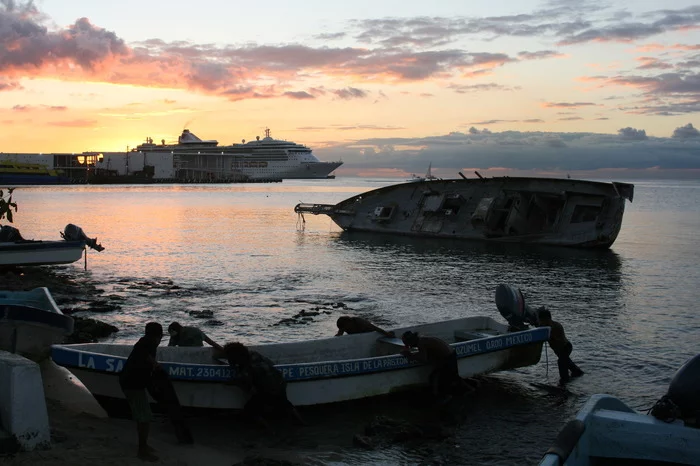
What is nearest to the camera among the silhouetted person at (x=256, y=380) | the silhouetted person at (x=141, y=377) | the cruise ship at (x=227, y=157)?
the silhouetted person at (x=141, y=377)

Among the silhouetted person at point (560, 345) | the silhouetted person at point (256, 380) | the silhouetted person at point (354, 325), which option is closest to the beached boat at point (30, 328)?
the silhouetted person at point (256, 380)

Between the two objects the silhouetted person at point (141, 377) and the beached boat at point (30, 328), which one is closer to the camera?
the silhouetted person at point (141, 377)

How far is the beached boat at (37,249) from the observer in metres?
23.7

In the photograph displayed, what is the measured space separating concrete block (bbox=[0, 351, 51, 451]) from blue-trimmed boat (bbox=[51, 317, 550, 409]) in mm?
1830

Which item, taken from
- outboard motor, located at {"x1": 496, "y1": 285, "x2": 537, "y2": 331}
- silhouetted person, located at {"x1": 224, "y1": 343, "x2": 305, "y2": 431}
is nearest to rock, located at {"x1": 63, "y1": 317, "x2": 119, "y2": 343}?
silhouetted person, located at {"x1": 224, "y1": 343, "x2": 305, "y2": 431}

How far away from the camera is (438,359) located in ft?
36.5

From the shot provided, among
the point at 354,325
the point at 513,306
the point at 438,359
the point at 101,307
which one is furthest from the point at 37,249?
the point at 513,306

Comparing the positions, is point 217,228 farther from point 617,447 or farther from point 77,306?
point 617,447

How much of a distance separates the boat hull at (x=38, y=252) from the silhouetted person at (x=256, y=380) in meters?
17.5

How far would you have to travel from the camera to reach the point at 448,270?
28891mm

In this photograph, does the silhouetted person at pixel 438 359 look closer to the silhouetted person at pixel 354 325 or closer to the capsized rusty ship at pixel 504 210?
the silhouetted person at pixel 354 325

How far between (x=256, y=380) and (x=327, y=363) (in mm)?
1236

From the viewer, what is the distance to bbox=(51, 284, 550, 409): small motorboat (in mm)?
9273

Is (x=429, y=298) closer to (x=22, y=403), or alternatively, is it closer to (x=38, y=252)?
(x=38, y=252)
